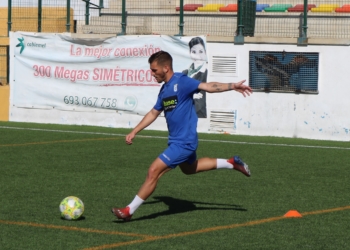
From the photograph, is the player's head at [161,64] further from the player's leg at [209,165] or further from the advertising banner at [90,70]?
the advertising banner at [90,70]

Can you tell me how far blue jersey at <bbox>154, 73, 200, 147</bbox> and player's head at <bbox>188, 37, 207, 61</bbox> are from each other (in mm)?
11015

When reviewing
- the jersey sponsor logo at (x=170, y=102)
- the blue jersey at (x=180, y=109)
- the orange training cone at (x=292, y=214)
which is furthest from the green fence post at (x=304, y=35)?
the jersey sponsor logo at (x=170, y=102)

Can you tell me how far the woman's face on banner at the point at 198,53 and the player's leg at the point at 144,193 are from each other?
11317 millimetres

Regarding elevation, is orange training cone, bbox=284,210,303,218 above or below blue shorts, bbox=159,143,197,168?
below

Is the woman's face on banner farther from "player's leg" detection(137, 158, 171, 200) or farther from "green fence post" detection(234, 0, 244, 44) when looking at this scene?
"player's leg" detection(137, 158, 171, 200)

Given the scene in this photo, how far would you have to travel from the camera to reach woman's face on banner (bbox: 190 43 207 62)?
2038cm

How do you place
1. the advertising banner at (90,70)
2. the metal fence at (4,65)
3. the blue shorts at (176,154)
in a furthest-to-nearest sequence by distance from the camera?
the metal fence at (4,65), the advertising banner at (90,70), the blue shorts at (176,154)

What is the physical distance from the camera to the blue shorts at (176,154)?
30.3 ft

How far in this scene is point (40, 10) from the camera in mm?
23328

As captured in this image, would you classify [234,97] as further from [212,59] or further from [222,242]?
[222,242]

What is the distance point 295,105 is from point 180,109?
10313 millimetres

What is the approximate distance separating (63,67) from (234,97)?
16.5ft

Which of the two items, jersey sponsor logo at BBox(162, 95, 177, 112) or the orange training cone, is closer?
jersey sponsor logo at BBox(162, 95, 177, 112)

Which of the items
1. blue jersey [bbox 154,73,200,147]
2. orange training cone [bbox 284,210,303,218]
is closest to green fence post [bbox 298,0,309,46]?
orange training cone [bbox 284,210,303,218]
